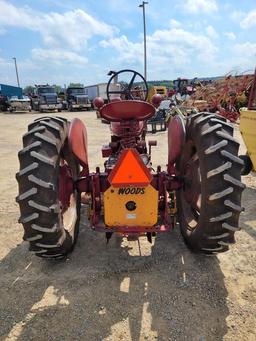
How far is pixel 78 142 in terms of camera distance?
3.35m

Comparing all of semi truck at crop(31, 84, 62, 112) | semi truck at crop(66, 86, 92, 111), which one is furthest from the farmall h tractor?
semi truck at crop(66, 86, 92, 111)

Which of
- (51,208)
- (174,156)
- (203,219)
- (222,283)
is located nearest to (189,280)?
(222,283)

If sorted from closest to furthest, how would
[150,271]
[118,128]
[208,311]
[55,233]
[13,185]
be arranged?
[208,311]
[55,233]
[150,271]
[118,128]
[13,185]

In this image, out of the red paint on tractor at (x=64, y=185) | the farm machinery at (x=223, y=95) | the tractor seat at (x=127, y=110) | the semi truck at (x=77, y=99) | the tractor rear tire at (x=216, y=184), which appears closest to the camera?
the tractor rear tire at (x=216, y=184)

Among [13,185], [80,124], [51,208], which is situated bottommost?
[13,185]

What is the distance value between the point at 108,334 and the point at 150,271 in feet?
Answer: 2.77

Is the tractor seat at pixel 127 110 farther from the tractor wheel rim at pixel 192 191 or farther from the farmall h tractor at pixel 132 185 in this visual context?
the tractor wheel rim at pixel 192 191

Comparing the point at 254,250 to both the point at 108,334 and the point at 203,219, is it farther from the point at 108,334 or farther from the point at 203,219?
the point at 108,334

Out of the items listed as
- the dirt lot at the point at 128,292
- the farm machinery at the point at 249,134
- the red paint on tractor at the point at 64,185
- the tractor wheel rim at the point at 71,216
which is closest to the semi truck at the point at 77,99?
the farm machinery at the point at 249,134

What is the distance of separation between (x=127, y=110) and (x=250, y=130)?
8.68 feet

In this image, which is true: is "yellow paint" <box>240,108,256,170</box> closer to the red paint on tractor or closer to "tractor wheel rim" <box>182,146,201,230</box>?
"tractor wheel rim" <box>182,146,201,230</box>

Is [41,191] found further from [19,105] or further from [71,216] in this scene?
[19,105]

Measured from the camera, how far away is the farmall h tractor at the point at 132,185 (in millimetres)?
2637

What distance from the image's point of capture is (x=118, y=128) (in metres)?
4.36
